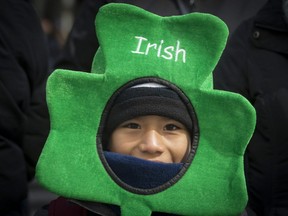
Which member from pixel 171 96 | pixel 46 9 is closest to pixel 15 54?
pixel 171 96

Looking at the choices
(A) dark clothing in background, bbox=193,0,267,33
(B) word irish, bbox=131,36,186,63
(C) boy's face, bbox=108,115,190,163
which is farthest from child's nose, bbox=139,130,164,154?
(A) dark clothing in background, bbox=193,0,267,33

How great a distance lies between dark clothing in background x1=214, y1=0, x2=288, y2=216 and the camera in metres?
1.71

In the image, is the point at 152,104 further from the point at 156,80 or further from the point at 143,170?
the point at 143,170

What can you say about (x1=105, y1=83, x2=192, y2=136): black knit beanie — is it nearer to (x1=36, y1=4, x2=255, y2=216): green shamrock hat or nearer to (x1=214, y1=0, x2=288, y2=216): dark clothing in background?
(x1=36, y1=4, x2=255, y2=216): green shamrock hat

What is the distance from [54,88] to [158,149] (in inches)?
13.2

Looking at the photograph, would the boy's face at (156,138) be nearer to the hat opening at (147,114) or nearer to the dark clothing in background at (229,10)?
the hat opening at (147,114)

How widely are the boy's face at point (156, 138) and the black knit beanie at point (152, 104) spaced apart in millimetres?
28

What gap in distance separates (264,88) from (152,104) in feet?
1.15

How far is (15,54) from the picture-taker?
207 centimetres

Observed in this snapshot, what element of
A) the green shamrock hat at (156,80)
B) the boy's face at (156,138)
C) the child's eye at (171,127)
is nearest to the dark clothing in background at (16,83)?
the green shamrock hat at (156,80)

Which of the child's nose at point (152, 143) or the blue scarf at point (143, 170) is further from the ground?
the child's nose at point (152, 143)

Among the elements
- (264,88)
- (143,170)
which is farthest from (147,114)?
(264,88)

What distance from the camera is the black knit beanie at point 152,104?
1.64 metres

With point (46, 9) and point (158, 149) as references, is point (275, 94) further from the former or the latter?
point (46, 9)
